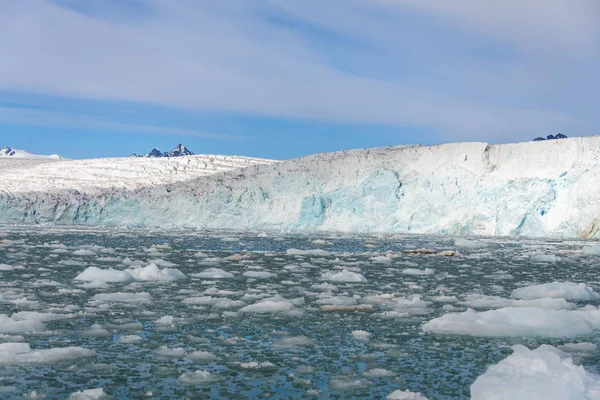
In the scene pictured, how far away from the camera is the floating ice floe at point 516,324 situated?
6449mm

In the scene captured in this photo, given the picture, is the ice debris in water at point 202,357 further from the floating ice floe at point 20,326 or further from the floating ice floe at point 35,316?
the floating ice floe at point 35,316

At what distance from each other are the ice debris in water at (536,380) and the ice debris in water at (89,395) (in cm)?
259

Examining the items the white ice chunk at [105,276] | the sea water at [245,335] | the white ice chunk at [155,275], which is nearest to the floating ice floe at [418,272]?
the sea water at [245,335]

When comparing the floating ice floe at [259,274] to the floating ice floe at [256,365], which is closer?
the floating ice floe at [256,365]

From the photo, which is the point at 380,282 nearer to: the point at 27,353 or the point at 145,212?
the point at 27,353

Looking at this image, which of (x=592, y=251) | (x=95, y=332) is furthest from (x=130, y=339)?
(x=592, y=251)

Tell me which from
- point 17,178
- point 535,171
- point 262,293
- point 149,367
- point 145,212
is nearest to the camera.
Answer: point 149,367

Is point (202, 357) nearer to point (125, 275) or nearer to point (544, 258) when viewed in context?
point (125, 275)

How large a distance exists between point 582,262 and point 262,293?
35.3 feet

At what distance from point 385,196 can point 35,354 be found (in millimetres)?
30668

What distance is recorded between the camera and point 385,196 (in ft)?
114

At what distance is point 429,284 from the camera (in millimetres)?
10688

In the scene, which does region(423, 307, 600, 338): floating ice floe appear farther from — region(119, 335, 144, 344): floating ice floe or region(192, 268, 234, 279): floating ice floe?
region(192, 268, 234, 279): floating ice floe

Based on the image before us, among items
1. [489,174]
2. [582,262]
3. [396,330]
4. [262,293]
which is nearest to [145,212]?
[489,174]
